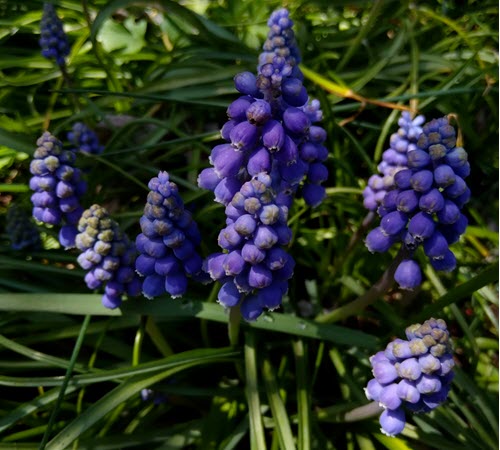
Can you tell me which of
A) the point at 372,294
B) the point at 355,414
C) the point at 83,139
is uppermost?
the point at 372,294

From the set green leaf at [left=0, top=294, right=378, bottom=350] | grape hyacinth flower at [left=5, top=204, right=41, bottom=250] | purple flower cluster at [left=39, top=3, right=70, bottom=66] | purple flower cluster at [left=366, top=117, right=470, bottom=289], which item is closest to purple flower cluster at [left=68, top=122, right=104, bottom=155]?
purple flower cluster at [left=39, top=3, right=70, bottom=66]

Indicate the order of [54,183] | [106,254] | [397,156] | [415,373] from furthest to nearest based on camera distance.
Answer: [397,156]
[54,183]
[106,254]
[415,373]

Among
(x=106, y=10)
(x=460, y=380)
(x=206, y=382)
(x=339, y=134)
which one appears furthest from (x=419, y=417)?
(x=106, y=10)

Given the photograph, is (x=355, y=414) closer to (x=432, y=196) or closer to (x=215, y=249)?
(x=432, y=196)

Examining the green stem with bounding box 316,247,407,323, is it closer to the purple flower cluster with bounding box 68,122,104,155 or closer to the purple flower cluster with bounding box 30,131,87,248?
the purple flower cluster with bounding box 30,131,87,248

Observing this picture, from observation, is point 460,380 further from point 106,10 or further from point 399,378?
point 106,10

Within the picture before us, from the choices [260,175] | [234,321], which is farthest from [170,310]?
[260,175]
